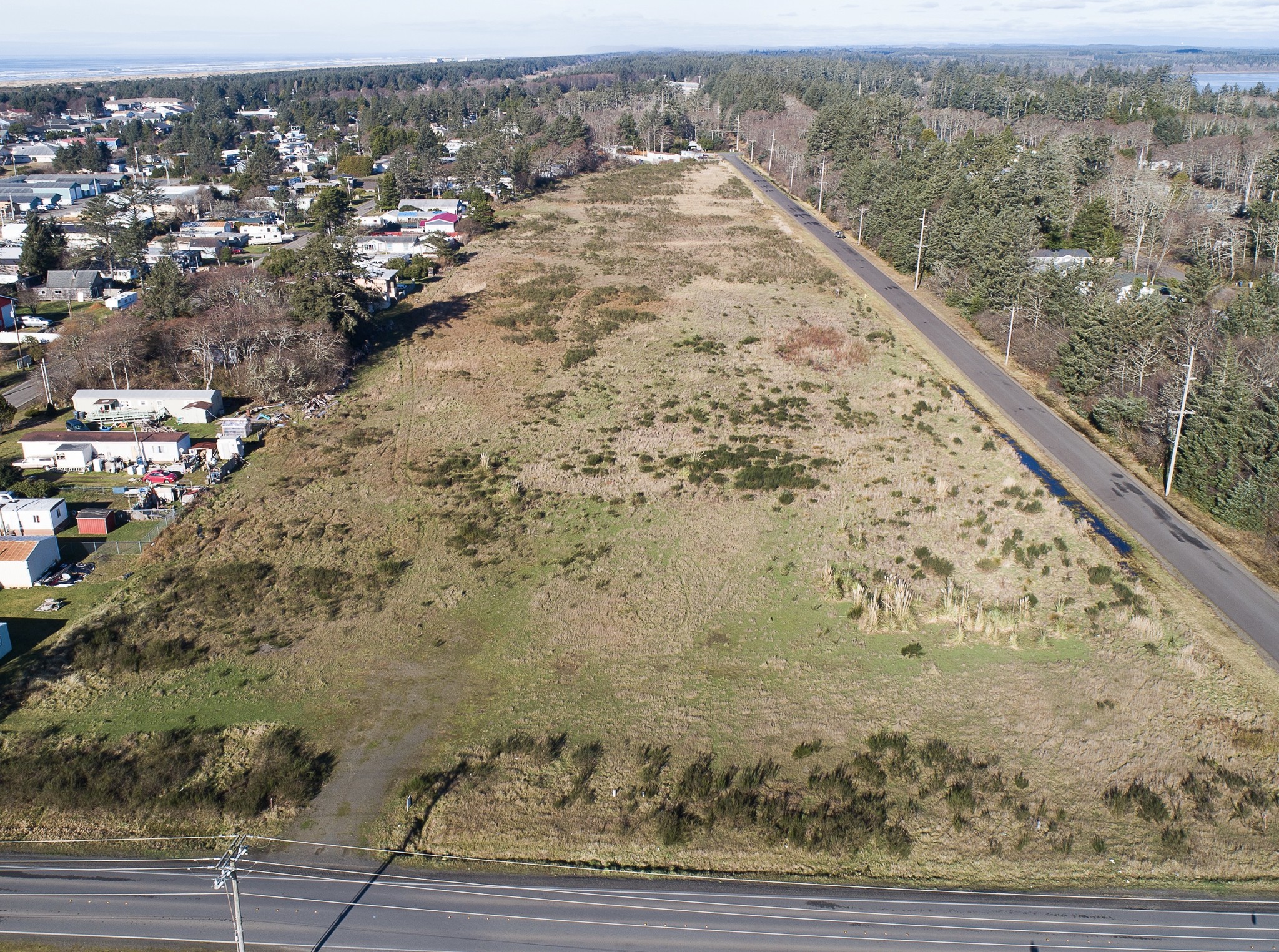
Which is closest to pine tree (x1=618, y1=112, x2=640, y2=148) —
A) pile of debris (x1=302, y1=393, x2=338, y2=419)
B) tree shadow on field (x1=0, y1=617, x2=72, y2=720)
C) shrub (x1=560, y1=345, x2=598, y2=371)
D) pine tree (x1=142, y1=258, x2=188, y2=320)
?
shrub (x1=560, y1=345, x2=598, y2=371)

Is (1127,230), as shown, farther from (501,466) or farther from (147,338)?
(147,338)

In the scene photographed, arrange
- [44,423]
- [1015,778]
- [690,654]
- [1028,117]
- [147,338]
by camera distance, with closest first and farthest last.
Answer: [1015,778] → [690,654] → [44,423] → [147,338] → [1028,117]

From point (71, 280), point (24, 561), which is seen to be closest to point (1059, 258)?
point (24, 561)

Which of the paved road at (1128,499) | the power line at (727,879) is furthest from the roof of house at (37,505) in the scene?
the paved road at (1128,499)

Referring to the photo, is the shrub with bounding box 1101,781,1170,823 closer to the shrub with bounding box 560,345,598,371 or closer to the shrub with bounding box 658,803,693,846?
the shrub with bounding box 658,803,693,846

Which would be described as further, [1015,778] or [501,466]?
[501,466]

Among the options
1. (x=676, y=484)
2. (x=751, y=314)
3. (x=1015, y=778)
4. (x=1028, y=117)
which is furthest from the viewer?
(x=1028, y=117)

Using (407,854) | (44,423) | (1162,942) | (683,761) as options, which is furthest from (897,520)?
(44,423)
